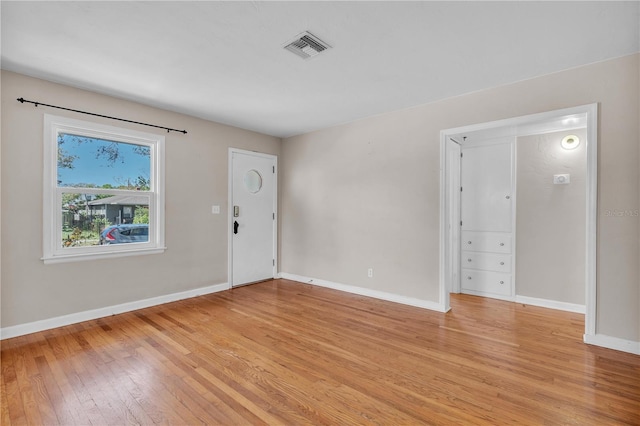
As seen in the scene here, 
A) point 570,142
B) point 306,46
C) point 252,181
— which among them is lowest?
point 252,181

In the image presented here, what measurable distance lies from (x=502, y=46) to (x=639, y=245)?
78.8 inches

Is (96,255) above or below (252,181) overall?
below

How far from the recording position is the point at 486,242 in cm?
437

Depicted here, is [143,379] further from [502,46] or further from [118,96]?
[502,46]

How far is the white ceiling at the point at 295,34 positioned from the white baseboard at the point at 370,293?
8.23 ft

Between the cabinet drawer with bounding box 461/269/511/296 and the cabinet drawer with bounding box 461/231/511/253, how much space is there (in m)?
0.33

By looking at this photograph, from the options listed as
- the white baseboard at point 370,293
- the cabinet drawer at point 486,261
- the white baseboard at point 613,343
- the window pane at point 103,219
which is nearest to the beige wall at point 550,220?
the cabinet drawer at point 486,261

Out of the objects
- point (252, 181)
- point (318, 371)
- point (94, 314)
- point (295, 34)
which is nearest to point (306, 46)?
point (295, 34)

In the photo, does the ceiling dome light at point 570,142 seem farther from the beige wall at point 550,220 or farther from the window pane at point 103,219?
the window pane at point 103,219

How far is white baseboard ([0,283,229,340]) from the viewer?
2914 millimetres

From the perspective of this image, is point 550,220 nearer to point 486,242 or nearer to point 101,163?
point 486,242

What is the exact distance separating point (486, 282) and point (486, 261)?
301 mm

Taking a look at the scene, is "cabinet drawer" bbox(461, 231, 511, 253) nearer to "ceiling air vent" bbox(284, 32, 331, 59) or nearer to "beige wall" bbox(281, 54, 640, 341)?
"beige wall" bbox(281, 54, 640, 341)

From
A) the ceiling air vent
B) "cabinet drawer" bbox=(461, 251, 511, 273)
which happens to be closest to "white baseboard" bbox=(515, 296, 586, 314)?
"cabinet drawer" bbox=(461, 251, 511, 273)
